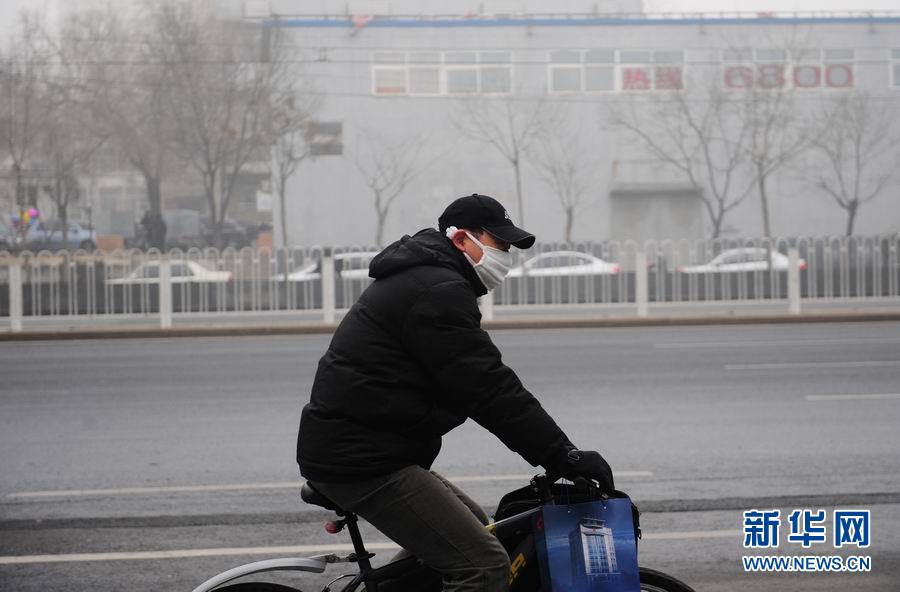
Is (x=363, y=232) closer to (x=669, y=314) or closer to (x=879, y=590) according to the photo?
(x=669, y=314)

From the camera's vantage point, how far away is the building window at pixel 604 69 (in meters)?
36.5

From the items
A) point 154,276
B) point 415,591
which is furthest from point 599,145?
point 415,591

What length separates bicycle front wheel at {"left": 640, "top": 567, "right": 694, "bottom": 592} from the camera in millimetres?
3344

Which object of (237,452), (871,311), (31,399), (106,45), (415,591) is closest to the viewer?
(415,591)

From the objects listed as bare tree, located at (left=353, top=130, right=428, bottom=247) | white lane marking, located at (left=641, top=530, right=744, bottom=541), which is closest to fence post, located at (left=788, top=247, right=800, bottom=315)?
white lane marking, located at (left=641, top=530, right=744, bottom=541)

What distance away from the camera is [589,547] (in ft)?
10.1

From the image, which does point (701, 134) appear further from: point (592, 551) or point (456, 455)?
point (592, 551)

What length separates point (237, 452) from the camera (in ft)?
26.7

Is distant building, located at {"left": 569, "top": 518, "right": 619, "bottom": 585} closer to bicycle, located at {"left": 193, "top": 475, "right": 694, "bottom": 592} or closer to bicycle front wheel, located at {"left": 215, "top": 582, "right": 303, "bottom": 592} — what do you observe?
bicycle, located at {"left": 193, "top": 475, "right": 694, "bottom": 592}

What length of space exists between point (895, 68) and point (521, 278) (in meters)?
21.4

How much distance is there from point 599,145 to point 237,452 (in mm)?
29560

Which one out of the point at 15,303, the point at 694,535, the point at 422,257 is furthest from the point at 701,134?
the point at 422,257

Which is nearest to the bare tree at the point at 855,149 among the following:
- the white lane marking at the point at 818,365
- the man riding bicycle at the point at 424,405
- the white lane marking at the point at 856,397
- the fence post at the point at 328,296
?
the fence post at the point at 328,296

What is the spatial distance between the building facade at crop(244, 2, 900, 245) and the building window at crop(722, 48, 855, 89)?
0.05 metres
